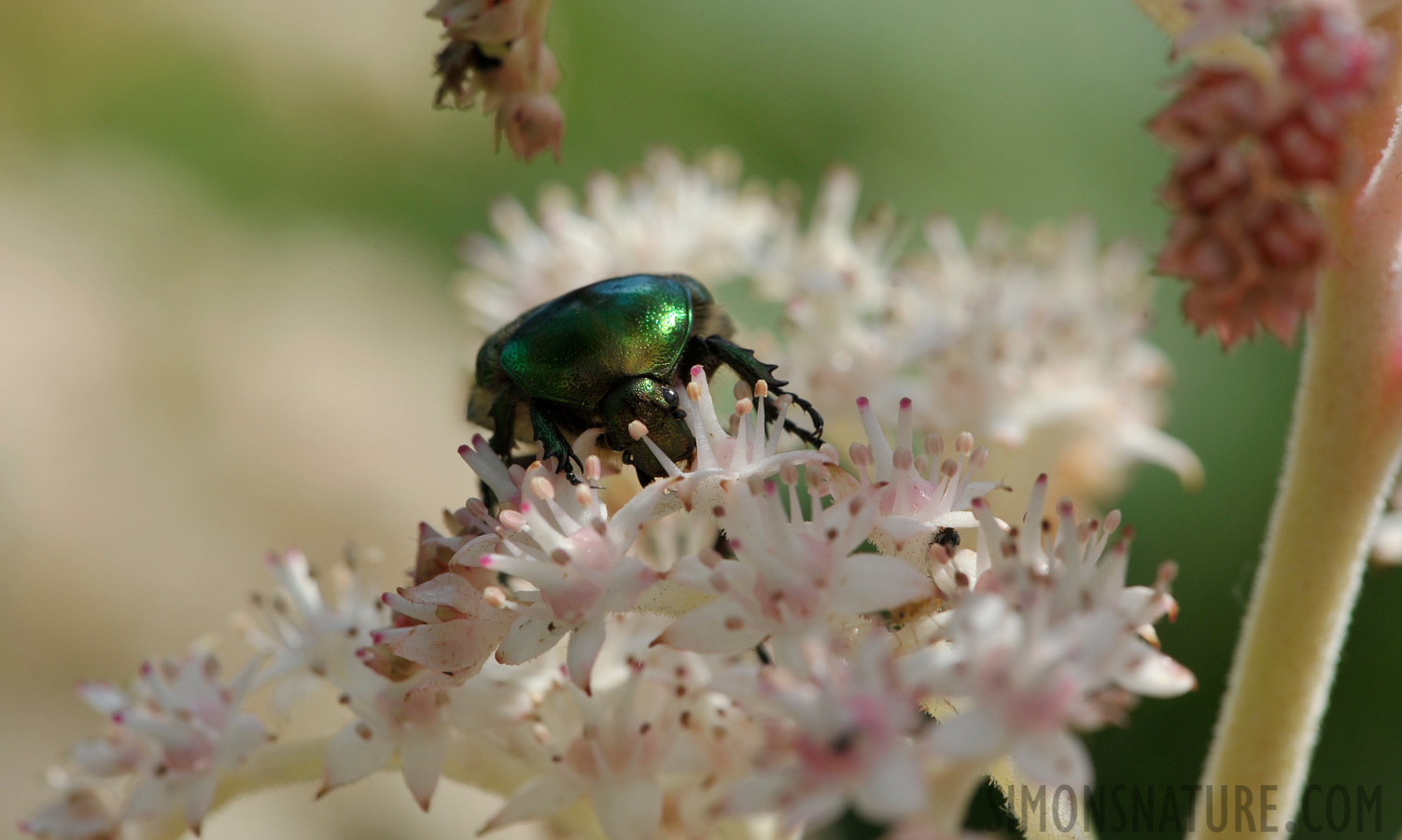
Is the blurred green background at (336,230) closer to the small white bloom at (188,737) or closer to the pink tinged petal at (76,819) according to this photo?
the pink tinged petal at (76,819)

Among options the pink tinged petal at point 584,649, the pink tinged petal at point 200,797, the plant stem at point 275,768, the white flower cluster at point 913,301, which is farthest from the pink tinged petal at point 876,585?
the white flower cluster at point 913,301

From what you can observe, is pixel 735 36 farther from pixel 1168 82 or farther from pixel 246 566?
pixel 1168 82

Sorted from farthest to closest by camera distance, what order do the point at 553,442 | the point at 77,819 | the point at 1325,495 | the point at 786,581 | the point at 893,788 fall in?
1. the point at 77,819
2. the point at 553,442
3. the point at 1325,495
4. the point at 786,581
5. the point at 893,788

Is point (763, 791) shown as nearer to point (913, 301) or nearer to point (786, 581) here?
point (786, 581)

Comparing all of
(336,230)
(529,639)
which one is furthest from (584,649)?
(336,230)

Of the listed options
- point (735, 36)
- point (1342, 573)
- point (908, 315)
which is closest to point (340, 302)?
point (735, 36)

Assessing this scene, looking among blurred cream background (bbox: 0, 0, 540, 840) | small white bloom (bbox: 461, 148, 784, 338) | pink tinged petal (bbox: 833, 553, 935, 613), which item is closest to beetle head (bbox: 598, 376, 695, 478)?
pink tinged petal (bbox: 833, 553, 935, 613)
